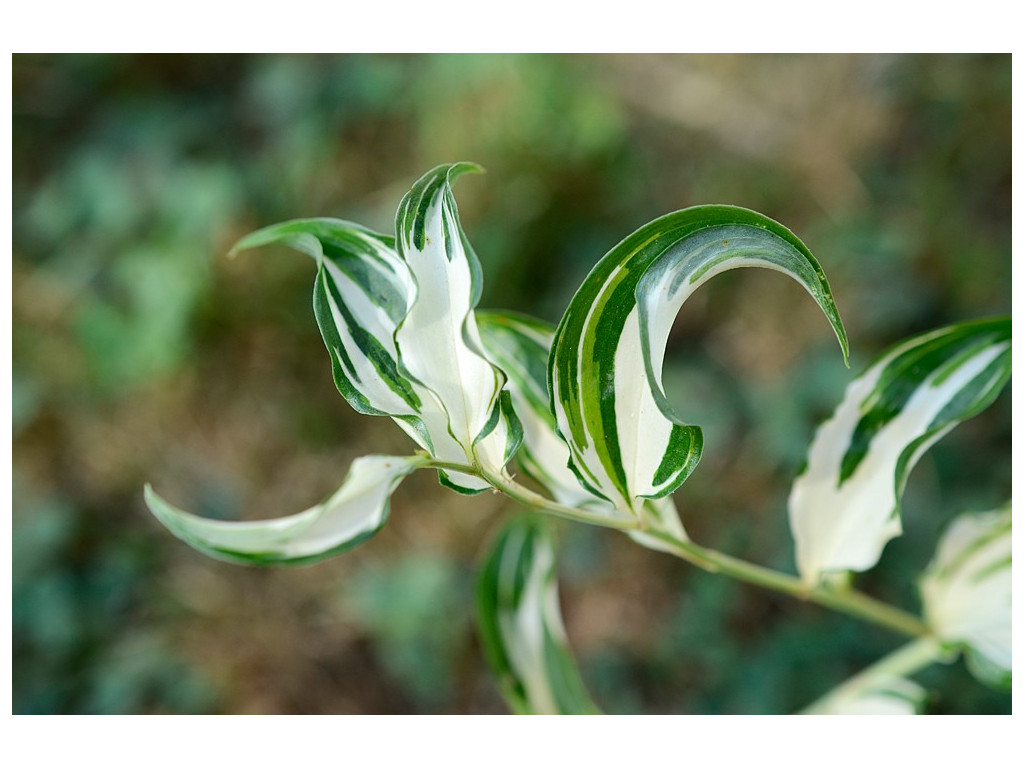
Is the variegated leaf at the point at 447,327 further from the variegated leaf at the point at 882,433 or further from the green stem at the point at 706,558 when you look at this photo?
the variegated leaf at the point at 882,433

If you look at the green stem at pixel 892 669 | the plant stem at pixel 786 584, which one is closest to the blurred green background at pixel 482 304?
the green stem at pixel 892 669

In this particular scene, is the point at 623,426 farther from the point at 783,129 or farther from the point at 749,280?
the point at 783,129

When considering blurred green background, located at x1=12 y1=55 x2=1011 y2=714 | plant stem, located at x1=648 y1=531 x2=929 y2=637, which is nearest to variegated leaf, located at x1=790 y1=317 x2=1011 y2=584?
plant stem, located at x1=648 y1=531 x2=929 y2=637

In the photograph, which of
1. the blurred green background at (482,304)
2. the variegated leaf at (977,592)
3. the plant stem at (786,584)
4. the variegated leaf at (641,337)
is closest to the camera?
the variegated leaf at (641,337)

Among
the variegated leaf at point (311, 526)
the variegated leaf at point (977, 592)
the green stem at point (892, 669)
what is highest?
the variegated leaf at point (311, 526)

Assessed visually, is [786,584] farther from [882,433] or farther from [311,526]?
[311,526]

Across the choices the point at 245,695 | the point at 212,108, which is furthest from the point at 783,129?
the point at 245,695

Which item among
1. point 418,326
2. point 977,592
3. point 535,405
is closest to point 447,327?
point 418,326
